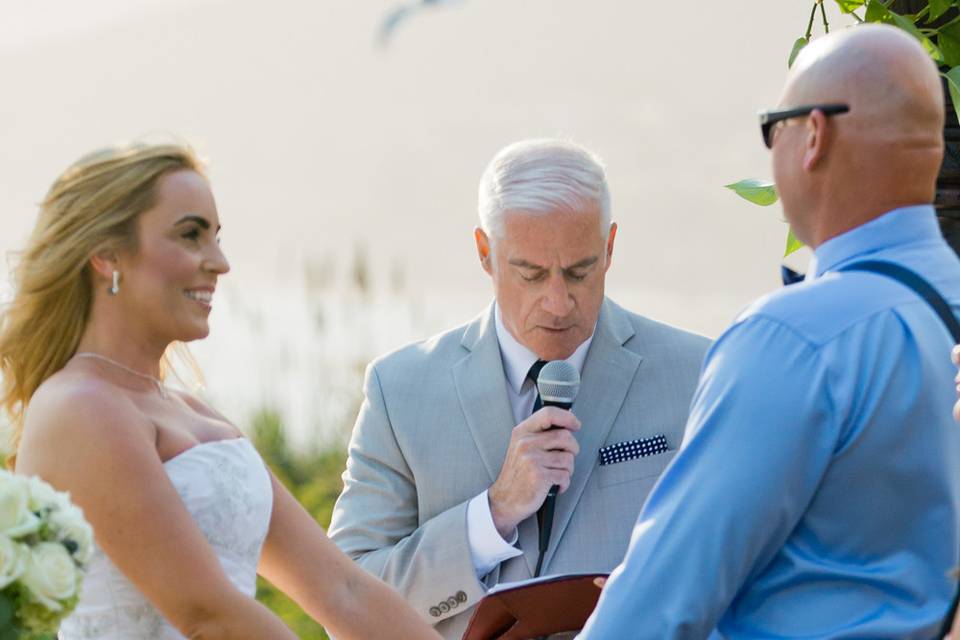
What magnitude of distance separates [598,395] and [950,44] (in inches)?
55.1

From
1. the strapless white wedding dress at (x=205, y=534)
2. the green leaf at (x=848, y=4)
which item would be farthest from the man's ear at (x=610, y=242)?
the strapless white wedding dress at (x=205, y=534)

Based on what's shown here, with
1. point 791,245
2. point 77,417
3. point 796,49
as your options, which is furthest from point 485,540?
point 796,49

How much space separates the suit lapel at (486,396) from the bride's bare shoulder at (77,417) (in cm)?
119

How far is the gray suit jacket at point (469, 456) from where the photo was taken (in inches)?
158

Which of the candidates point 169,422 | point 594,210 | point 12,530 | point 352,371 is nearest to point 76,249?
point 169,422

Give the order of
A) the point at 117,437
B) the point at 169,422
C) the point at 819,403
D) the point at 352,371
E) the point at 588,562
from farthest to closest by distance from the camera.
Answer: the point at 352,371
the point at 588,562
the point at 169,422
the point at 117,437
the point at 819,403

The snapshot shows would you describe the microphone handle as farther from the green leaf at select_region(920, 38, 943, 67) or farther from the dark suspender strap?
the dark suspender strap

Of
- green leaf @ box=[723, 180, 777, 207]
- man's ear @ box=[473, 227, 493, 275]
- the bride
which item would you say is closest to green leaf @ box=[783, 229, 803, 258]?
green leaf @ box=[723, 180, 777, 207]

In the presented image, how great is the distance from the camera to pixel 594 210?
4.16m

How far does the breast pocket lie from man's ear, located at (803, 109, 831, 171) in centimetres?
177

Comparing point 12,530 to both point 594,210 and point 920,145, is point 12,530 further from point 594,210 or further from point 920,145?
point 594,210

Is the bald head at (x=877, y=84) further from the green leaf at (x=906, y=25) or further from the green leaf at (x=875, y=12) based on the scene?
the green leaf at (x=875, y=12)

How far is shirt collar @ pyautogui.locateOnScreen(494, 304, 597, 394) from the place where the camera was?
4273 millimetres

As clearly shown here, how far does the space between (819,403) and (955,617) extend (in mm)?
434
